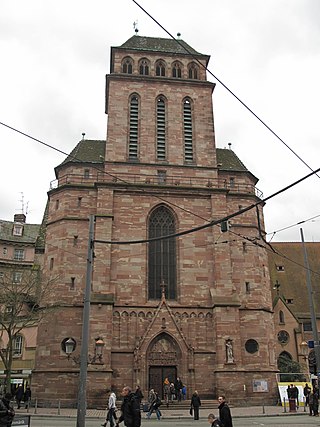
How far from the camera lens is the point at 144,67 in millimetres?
37688

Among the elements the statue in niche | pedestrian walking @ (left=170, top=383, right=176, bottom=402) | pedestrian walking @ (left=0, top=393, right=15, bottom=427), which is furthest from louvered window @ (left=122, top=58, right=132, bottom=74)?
pedestrian walking @ (left=0, top=393, right=15, bottom=427)

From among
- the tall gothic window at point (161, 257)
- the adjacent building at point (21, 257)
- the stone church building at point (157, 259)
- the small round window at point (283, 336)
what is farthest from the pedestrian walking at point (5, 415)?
the small round window at point (283, 336)

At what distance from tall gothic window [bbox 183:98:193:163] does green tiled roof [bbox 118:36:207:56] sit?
4992mm

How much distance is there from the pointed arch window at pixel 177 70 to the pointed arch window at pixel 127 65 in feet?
11.4

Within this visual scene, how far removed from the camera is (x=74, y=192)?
31.7 metres

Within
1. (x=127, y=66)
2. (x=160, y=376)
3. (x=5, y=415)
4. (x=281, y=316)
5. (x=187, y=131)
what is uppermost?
(x=127, y=66)

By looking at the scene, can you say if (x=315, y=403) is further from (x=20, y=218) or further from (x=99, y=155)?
(x=20, y=218)

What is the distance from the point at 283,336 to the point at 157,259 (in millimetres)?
18114

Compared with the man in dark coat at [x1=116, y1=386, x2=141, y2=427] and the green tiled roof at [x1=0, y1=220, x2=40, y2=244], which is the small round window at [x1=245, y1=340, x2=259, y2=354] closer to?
the man in dark coat at [x1=116, y1=386, x2=141, y2=427]

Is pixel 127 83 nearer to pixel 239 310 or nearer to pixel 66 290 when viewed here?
pixel 66 290

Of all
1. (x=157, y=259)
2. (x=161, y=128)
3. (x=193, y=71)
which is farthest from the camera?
(x=193, y=71)

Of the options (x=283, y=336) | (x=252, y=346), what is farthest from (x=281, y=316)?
(x=252, y=346)

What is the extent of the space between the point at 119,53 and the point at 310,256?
29.8 meters

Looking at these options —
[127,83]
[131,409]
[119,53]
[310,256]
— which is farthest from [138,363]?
[310,256]
